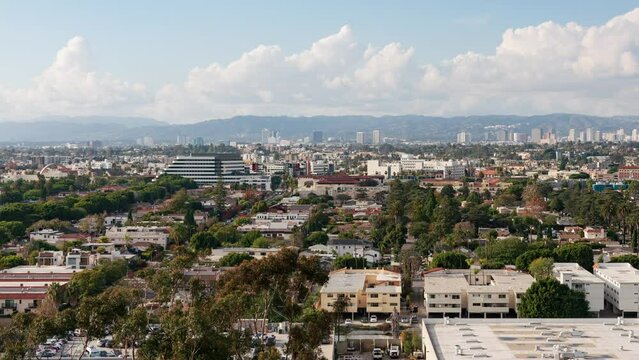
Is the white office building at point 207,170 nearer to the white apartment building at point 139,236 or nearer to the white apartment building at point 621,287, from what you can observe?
the white apartment building at point 139,236

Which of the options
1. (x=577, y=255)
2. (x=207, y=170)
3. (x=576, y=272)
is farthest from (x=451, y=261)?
(x=207, y=170)

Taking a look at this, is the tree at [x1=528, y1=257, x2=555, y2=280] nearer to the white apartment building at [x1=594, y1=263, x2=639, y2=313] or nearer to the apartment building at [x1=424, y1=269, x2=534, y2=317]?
the apartment building at [x1=424, y1=269, x2=534, y2=317]

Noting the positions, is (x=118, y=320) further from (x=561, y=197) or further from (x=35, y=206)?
(x=561, y=197)

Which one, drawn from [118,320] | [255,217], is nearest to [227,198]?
[255,217]

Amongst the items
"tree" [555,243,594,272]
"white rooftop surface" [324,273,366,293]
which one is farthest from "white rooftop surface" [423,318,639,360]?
"tree" [555,243,594,272]

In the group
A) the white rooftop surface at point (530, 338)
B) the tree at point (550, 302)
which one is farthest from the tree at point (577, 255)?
the white rooftop surface at point (530, 338)

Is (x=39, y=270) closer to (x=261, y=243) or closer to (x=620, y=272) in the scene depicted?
(x=261, y=243)
